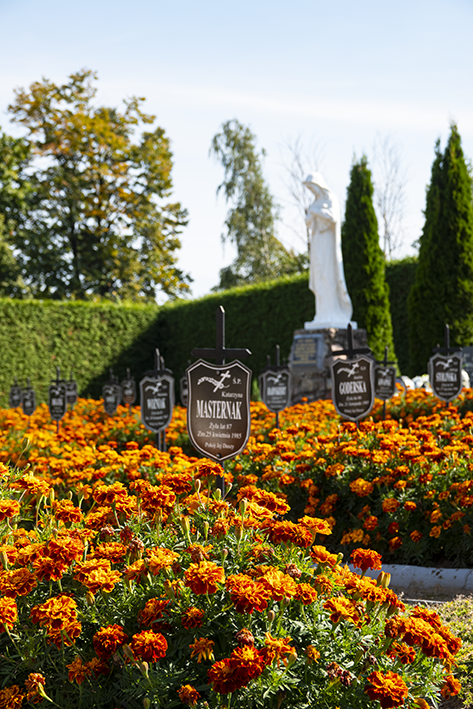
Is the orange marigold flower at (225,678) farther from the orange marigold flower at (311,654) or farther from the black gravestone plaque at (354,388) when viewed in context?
the black gravestone plaque at (354,388)

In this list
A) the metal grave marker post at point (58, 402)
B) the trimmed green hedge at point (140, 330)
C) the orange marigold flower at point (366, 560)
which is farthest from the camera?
the trimmed green hedge at point (140, 330)

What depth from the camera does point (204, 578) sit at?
151 cm

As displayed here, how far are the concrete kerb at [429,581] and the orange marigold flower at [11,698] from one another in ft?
7.04

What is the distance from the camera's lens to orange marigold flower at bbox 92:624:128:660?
1.47 meters

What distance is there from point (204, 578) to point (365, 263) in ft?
34.6

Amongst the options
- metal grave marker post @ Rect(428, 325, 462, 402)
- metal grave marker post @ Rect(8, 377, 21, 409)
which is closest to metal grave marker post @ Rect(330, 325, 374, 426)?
metal grave marker post @ Rect(428, 325, 462, 402)

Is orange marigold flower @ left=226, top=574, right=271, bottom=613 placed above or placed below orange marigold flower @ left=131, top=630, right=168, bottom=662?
above

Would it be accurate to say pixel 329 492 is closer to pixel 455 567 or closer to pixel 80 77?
pixel 455 567

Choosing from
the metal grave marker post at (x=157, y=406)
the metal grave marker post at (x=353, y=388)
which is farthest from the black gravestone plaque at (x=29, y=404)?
the metal grave marker post at (x=353, y=388)

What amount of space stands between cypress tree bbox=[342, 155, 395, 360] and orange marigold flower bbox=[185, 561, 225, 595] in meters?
9.91

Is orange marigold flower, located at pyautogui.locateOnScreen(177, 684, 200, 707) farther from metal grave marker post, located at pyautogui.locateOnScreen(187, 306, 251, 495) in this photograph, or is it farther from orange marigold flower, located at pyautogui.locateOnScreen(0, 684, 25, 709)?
metal grave marker post, located at pyautogui.locateOnScreen(187, 306, 251, 495)

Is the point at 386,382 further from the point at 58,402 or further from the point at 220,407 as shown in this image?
the point at 220,407

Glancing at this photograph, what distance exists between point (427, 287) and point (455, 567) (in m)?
7.97

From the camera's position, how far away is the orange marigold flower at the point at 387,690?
1355 mm
